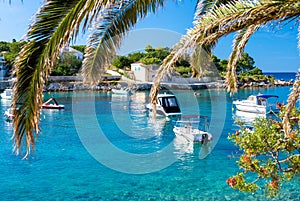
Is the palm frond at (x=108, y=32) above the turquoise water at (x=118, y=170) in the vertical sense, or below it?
above

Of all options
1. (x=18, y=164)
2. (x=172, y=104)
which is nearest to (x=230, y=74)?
(x=18, y=164)

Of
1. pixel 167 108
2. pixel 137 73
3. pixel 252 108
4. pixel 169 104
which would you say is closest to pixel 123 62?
pixel 137 73

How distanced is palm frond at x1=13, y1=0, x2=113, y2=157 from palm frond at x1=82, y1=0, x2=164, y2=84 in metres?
1.35

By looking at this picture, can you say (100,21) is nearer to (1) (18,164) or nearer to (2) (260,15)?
(2) (260,15)

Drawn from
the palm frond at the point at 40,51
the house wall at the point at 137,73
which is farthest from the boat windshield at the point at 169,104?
the house wall at the point at 137,73

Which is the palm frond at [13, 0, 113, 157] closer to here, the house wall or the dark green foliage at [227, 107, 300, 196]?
the dark green foliage at [227, 107, 300, 196]

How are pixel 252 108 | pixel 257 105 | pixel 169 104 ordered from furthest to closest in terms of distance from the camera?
pixel 252 108, pixel 257 105, pixel 169 104

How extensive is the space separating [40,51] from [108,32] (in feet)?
5.52

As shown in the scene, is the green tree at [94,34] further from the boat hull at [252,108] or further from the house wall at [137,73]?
the house wall at [137,73]

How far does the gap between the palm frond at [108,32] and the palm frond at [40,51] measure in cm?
135

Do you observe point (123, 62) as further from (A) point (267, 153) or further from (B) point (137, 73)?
(A) point (267, 153)

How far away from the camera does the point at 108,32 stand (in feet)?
16.5

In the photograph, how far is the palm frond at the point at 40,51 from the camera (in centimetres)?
349

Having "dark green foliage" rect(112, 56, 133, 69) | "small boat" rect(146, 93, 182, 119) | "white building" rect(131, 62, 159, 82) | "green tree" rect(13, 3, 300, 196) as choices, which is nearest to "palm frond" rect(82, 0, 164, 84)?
"green tree" rect(13, 3, 300, 196)
